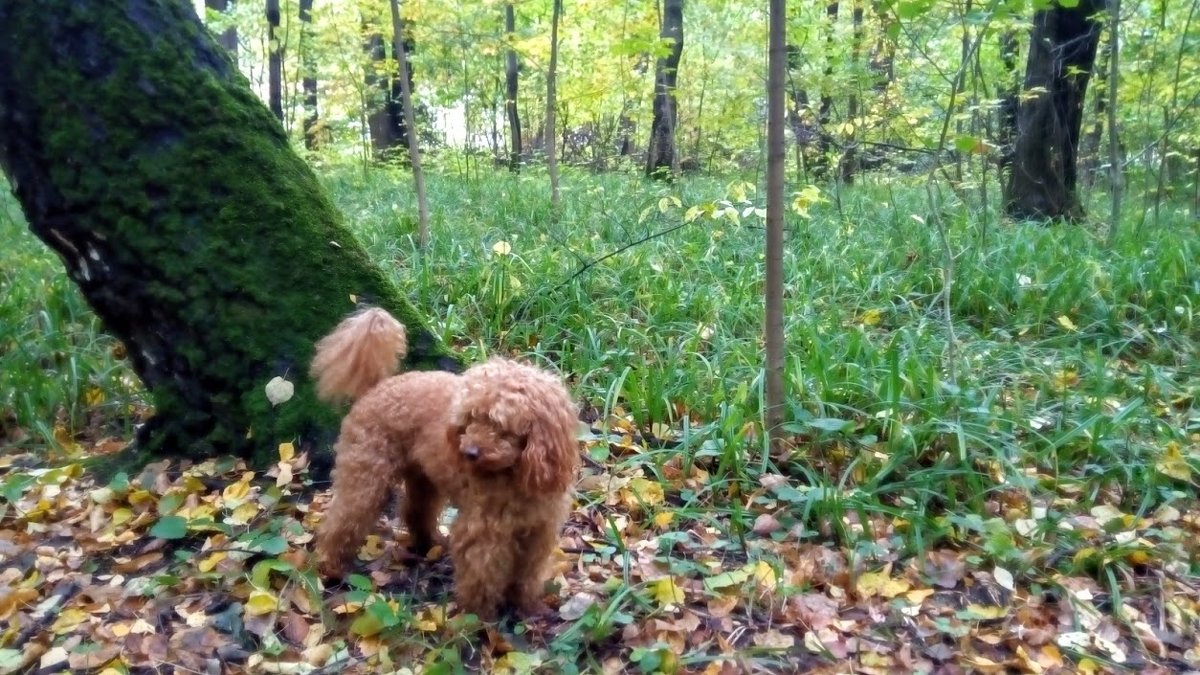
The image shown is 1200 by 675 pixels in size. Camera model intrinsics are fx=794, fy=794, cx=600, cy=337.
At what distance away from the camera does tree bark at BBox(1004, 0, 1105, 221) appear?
792 centimetres

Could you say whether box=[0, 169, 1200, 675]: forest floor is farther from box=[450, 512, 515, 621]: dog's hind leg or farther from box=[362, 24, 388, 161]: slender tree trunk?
box=[362, 24, 388, 161]: slender tree trunk

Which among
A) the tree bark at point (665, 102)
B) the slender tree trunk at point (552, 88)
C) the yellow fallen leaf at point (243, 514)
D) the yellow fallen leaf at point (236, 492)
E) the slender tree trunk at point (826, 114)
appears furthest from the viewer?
the tree bark at point (665, 102)

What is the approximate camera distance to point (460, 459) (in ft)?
7.44

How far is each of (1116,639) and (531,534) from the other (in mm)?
1849

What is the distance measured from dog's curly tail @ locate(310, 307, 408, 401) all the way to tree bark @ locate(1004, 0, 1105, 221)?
7.11 meters

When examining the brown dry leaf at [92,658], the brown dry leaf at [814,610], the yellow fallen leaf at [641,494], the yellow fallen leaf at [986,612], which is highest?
the yellow fallen leaf at [641,494]

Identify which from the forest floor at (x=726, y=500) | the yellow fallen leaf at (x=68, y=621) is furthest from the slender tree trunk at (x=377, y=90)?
the yellow fallen leaf at (x=68, y=621)

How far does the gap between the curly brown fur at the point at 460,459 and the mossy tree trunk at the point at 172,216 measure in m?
0.53

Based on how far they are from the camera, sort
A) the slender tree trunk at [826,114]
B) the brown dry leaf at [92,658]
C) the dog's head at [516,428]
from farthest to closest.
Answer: the slender tree trunk at [826,114]
the brown dry leaf at [92,658]
the dog's head at [516,428]

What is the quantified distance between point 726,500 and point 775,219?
1.14 meters

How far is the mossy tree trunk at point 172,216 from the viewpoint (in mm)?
3221

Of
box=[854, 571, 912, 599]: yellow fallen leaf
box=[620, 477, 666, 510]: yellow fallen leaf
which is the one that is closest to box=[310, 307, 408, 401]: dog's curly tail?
box=[620, 477, 666, 510]: yellow fallen leaf

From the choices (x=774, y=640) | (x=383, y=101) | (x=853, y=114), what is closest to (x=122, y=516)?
(x=774, y=640)

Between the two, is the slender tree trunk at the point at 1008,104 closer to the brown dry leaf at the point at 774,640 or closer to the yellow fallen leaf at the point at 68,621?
the brown dry leaf at the point at 774,640
